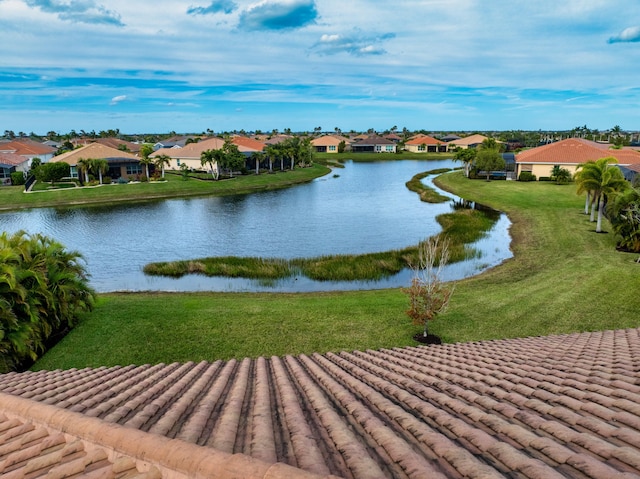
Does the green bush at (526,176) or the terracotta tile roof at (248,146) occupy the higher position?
the terracotta tile roof at (248,146)

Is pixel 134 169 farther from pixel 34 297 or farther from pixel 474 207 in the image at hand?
pixel 34 297

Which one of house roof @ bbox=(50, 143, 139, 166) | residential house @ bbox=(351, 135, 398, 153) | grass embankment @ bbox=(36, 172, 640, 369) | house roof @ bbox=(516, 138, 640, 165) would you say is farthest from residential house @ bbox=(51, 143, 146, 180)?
residential house @ bbox=(351, 135, 398, 153)

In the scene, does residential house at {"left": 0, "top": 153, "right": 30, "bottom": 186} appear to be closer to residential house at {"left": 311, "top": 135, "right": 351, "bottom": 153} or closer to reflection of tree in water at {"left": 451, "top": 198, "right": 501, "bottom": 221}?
reflection of tree in water at {"left": 451, "top": 198, "right": 501, "bottom": 221}

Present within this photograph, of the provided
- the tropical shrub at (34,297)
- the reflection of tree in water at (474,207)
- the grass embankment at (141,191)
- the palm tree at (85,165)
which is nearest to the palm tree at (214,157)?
the grass embankment at (141,191)

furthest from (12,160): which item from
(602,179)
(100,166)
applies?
(602,179)

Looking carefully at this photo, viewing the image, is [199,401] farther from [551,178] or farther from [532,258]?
[551,178]

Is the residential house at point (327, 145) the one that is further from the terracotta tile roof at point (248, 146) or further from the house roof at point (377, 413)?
the house roof at point (377, 413)
